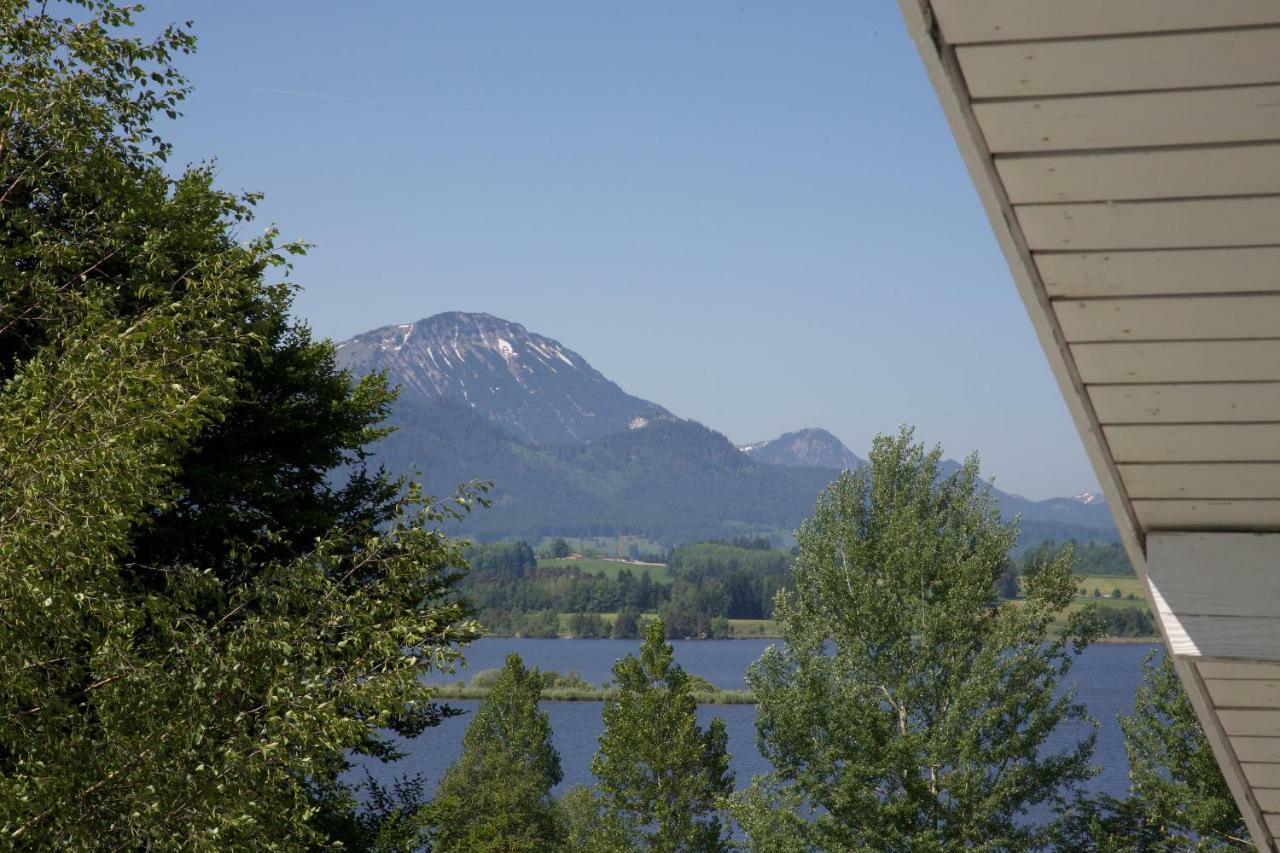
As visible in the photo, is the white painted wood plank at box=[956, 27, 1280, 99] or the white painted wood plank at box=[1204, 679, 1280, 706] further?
the white painted wood plank at box=[1204, 679, 1280, 706]

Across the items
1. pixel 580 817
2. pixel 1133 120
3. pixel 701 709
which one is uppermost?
pixel 1133 120

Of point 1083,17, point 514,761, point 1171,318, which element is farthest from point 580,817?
point 1083,17

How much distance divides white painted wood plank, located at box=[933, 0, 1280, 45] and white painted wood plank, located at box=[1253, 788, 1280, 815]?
2.51 metres

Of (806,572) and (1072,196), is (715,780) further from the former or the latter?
(1072,196)

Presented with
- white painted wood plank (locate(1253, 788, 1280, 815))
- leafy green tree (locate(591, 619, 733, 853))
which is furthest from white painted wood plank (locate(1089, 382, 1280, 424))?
leafy green tree (locate(591, 619, 733, 853))

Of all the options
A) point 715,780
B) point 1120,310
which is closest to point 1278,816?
point 1120,310

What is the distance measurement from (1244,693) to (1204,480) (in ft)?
2.65

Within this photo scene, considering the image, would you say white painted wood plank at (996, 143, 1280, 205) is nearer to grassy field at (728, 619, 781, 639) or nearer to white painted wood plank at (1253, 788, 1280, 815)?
white painted wood plank at (1253, 788, 1280, 815)

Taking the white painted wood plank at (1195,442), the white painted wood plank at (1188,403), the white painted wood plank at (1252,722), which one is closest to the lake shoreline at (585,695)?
the white painted wood plank at (1252,722)

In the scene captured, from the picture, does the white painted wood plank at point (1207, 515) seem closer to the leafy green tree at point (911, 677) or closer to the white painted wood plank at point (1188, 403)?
the white painted wood plank at point (1188, 403)

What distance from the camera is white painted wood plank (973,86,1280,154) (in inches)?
67.1

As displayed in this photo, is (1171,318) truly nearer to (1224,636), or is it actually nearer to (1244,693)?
(1224,636)

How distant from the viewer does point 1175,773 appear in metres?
22.4

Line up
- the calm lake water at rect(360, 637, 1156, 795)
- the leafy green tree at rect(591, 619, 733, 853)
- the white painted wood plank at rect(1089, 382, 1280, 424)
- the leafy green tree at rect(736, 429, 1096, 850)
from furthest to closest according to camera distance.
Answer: the calm lake water at rect(360, 637, 1156, 795) < the leafy green tree at rect(591, 619, 733, 853) < the leafy green tree at rect(736, 429, 1096, 850) < the white painted wood plank at rect(1089, 382, 1280, 424)
